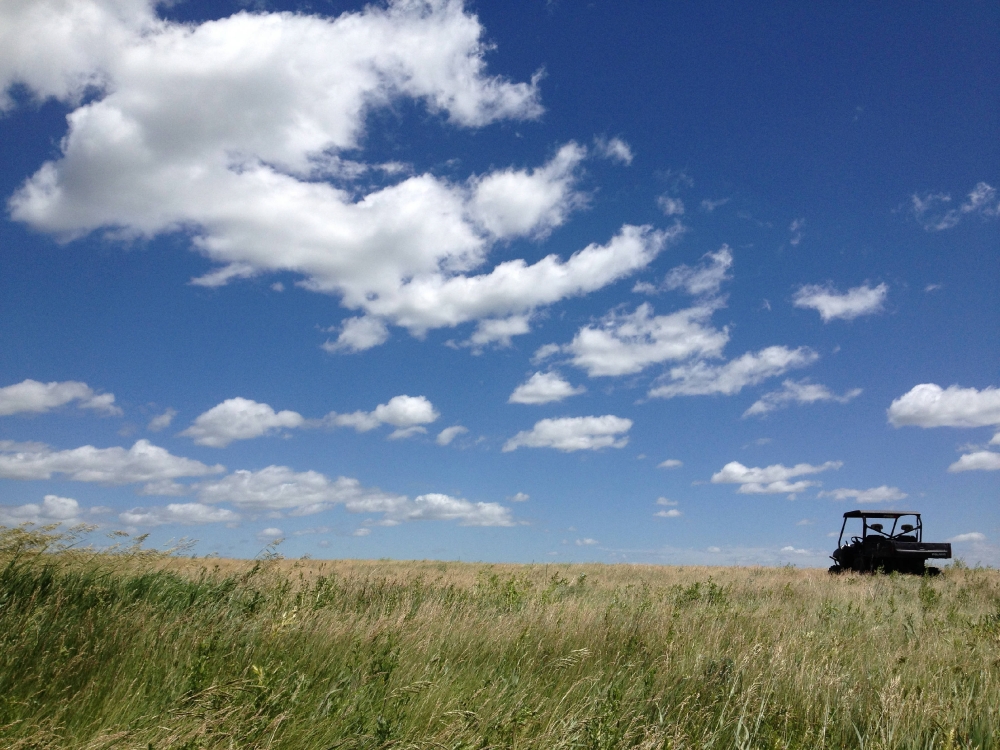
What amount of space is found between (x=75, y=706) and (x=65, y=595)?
9.20 ft

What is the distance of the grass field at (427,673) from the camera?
4.37m

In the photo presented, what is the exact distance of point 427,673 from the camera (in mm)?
5691

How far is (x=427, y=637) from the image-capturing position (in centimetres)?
678

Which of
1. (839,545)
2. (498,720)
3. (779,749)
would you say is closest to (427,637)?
(498,720)

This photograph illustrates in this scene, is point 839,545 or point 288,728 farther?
point 839,545

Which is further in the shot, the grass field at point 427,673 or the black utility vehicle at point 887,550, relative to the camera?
the black utility vehicle at point 887,550

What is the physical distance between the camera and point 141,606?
7.01 metres

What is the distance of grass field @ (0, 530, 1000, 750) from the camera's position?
4367 mm

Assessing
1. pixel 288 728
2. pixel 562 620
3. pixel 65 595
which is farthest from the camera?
pixel 562 620

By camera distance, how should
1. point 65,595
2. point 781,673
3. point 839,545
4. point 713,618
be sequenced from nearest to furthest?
1. point 781,673
2. point 65,595
3. point 713,618
4. point 839,545

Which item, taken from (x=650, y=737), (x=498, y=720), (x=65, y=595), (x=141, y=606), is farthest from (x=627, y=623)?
(x=65, y=595)

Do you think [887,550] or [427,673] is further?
[887,550]

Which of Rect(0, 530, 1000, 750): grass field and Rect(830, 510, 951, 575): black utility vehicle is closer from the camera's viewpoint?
Rect(0, 530, 1000, 750): grass field

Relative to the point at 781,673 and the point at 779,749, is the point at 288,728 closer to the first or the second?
the point at 779,749
